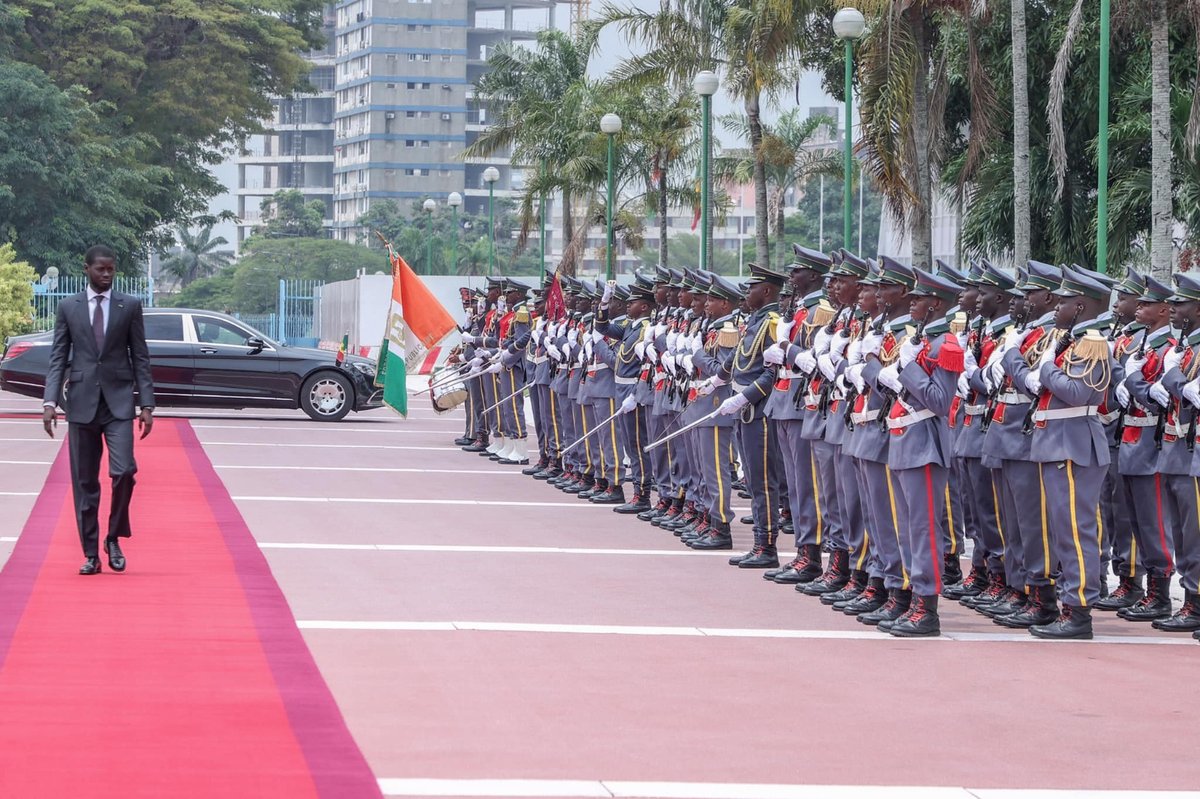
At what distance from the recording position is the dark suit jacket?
10828 millimetres

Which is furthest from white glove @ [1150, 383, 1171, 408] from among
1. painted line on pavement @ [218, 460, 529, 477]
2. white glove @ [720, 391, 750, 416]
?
painted line on pavement @ [218, 460, 529, 477]

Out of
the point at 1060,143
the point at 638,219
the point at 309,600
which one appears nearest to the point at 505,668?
the point at 309,600

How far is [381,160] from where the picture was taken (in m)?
136

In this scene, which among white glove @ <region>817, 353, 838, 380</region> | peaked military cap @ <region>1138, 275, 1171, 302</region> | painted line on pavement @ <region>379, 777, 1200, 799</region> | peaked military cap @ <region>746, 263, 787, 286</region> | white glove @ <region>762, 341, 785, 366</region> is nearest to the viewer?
painted line on pavement @ <region>379, 777, 1200, 799</region>

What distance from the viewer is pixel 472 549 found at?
1299 centimetres

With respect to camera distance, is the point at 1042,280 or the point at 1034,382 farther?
the point at 1042,280

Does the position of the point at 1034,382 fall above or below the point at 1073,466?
above

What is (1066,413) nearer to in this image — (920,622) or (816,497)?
(920,622)

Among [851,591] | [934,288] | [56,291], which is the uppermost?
[56,291]

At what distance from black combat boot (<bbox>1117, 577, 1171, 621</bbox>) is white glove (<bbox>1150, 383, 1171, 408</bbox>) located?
1117 millimetres

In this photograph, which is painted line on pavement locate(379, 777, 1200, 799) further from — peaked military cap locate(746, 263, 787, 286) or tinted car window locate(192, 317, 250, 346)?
tinted car window locate(192, 317, 250, 346)

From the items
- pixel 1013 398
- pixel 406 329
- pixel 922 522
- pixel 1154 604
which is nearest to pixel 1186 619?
pixel 1154 604

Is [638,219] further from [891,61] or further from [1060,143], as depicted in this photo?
[1060,143]

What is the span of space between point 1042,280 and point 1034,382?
0.72 meters
